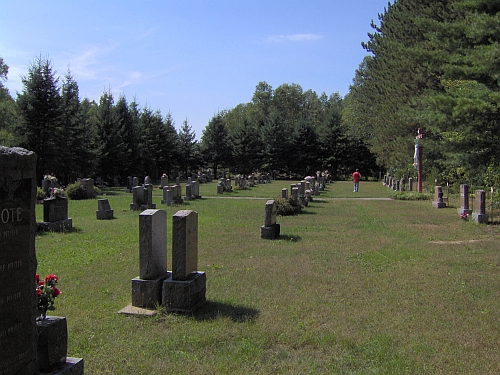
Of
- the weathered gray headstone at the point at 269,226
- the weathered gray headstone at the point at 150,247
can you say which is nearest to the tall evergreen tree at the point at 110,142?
the weathered gray headstone at the point at 269,226

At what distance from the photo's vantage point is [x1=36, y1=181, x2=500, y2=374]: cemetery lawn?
4496mm

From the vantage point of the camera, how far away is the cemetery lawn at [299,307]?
14.8 feet

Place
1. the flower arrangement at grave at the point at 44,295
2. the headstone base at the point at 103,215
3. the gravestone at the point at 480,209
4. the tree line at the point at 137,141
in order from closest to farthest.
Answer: the flower arrangement at grave at the point at 44,295 < the gravestone at the point at 480,209 < the headstone base at the point at 103,215 < the tree line at the point at 137,141

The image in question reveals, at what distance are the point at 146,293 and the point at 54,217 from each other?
814 centimetres

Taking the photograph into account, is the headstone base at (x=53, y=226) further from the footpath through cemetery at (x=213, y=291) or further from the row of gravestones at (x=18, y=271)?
the row of gravestones at (x=18, y=271)

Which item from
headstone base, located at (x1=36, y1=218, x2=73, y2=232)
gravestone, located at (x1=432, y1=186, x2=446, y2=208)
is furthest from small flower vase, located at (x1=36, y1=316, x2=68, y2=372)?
gravestone, located at (x1=432, y1=186, x2=446, y2=208)

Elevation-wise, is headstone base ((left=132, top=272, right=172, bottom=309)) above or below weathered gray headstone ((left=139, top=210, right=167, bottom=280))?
below

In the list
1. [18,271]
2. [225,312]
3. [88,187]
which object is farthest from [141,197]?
[18,271]

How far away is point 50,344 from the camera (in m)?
3.46

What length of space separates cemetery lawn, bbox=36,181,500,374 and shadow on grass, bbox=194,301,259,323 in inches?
0.5

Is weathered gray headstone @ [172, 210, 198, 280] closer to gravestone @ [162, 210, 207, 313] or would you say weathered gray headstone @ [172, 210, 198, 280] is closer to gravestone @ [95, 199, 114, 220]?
gravestone @ [162, 210, 207, 313]

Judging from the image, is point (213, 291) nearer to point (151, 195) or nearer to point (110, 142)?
point (151, 195)

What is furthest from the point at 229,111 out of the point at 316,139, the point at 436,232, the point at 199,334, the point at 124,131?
the point at 199,334

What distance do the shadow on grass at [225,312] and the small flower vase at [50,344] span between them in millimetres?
2211
